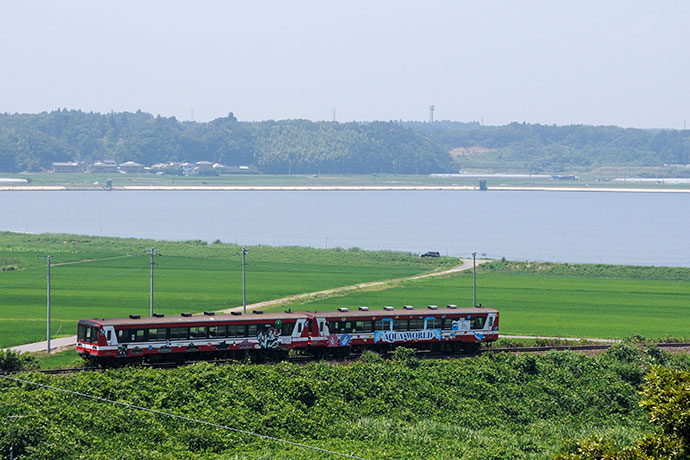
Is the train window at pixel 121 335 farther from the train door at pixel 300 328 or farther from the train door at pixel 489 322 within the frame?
the train door at pixel 489 322

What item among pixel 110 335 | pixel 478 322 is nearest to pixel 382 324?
pixel 478 322

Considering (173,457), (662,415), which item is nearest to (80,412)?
(173,457)

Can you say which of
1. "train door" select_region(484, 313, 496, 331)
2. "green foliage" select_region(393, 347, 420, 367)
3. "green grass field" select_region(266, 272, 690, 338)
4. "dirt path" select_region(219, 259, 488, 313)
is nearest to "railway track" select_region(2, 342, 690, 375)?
"train door" select_region(484, 313, 496, 331)

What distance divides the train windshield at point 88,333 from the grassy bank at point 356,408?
10.8 feet

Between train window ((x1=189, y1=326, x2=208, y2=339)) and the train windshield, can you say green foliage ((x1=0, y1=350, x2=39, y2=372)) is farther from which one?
train window ((x1=189, y1=326, x2=208, y2=339))

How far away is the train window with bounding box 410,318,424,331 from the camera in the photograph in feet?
191

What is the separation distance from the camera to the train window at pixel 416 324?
58281 mm

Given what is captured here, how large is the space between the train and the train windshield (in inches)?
2.1

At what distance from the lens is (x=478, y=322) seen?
60.3 m

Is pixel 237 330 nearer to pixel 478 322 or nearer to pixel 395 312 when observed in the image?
pixel 395 312

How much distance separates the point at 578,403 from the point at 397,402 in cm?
1066

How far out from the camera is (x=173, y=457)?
38312 millimetres

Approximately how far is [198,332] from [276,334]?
15.8ft

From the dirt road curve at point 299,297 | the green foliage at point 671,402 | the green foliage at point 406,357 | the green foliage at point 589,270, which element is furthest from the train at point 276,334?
the green foliage at point 589,270
